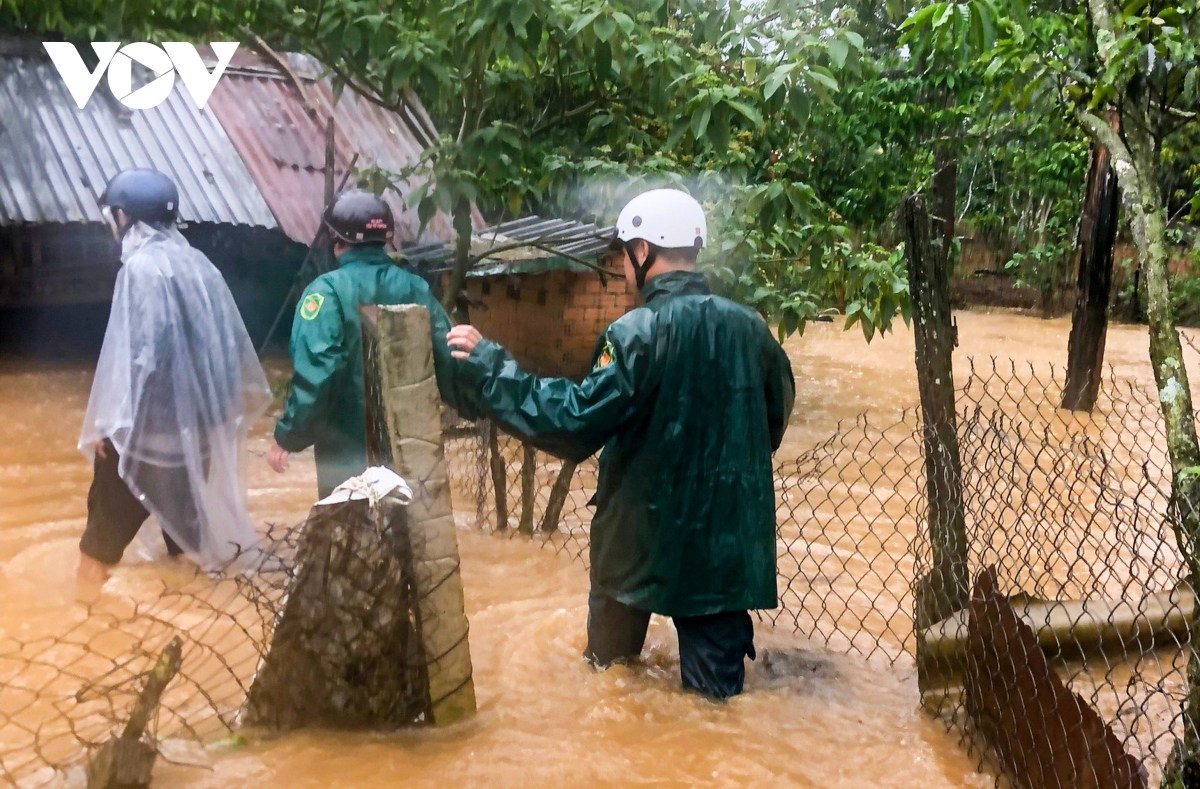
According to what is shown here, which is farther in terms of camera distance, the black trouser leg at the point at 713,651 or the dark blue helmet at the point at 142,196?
the dark blue helmet at the point at 142,196

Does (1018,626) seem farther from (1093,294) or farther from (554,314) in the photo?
(1093,294)

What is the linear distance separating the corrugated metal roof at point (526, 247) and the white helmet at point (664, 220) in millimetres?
2459

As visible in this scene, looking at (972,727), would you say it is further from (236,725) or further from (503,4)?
(503,4)

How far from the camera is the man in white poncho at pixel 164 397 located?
3719mm

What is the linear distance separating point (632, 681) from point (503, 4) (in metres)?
2.40

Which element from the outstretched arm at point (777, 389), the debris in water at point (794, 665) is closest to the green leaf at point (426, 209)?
the outstretched arm at point (777, 389)

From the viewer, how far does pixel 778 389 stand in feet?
10.0

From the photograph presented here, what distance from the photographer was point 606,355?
2889 millimetres

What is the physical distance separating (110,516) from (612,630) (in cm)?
221

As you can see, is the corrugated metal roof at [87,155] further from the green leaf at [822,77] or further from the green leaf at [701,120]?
the green leaf at [822,77]

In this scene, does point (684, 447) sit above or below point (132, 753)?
above

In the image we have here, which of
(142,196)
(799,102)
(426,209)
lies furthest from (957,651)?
(142,196)

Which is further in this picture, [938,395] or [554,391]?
[938,395]

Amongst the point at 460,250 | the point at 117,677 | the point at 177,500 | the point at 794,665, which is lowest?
the point at 794,665
